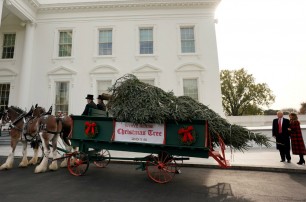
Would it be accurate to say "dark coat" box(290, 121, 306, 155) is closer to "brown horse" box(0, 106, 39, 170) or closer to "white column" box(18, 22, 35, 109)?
"brown horse" box(0, 106, 39, 170)

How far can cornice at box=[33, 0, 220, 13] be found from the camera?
14.9m

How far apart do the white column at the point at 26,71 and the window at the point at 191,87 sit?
11.2 metres

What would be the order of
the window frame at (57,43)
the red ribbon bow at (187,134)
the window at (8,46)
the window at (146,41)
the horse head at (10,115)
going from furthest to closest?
1. the window at (8,46)
2. the window at (146,41)
3. the window frame at (57,43)
4. the horse head at (10,115)
5. the red ribbon bow at (187,134)

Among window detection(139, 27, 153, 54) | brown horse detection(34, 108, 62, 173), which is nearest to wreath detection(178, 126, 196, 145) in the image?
brown horse detection(34, 108, 62, 173)

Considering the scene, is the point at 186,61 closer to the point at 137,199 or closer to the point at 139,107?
the point at 139,107

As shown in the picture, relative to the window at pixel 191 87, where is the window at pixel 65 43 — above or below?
above

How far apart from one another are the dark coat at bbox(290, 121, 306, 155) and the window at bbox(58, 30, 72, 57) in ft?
48.1

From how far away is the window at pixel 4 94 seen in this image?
48.3 feet

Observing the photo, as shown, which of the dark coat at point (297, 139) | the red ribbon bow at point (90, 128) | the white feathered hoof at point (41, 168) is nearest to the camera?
the red ribbon bow at point (90, 128)

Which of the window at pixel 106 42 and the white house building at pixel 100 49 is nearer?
the white house building at pixel 100 49

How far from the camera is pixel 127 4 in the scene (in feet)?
49.4

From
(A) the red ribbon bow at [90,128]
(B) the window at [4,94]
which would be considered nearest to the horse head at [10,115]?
(A) the red ribbon bow at [90,128]

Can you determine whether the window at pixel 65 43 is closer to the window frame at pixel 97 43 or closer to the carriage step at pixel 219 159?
the window frame at pixel 97 43

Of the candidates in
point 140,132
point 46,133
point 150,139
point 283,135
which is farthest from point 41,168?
point 283,135
